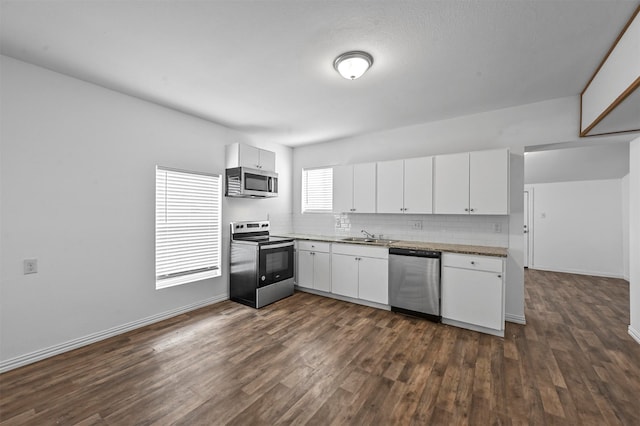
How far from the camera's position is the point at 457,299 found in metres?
3.06

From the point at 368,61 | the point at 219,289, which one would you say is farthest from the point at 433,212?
the point at 219,289

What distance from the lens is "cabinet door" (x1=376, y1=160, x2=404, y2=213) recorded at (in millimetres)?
3758

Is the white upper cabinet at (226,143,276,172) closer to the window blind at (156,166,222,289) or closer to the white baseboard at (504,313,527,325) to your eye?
the window blind at (156,166,222,289)

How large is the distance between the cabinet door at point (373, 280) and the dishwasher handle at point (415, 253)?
7.8 inches

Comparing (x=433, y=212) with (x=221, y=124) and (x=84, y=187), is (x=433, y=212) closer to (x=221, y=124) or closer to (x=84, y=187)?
(x=221, y=124)

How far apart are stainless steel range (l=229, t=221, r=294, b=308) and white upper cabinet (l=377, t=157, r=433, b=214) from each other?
1.67m

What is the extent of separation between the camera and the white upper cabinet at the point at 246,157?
386 centimetres

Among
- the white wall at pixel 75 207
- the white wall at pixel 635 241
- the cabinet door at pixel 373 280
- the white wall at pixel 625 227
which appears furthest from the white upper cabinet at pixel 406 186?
the white wall at pixel 625 227

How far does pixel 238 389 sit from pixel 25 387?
1.64 meters

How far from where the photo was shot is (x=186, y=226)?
3.54 m

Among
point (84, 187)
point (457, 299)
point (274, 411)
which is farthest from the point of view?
point (457, 299)

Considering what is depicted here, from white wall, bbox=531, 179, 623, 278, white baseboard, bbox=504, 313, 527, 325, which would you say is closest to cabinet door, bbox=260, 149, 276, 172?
white baseboard, bbox=504, 313, 527, 325

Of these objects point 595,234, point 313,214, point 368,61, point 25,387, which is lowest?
point 25,387

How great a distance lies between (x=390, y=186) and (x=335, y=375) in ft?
8.46
